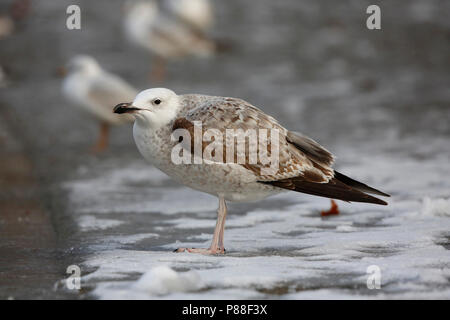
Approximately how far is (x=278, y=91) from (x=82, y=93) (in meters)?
3.74

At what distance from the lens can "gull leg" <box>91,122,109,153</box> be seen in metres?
10.5

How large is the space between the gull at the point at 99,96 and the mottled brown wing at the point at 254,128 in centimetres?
500

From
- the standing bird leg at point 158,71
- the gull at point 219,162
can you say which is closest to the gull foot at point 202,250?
the gull at point 219,162

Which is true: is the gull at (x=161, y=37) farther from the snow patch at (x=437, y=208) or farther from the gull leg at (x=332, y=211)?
the snow patch at (x=437, y=208)

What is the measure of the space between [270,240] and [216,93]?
22.7 ft

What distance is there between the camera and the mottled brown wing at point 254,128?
5.39m

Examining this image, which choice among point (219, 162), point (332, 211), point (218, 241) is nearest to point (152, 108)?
point (219, 162)

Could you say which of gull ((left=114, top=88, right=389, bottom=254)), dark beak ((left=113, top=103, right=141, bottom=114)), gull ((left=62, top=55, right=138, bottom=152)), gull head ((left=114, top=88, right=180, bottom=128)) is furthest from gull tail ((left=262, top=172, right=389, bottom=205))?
gull ((left=62, top=55, right=138, bottom=152))

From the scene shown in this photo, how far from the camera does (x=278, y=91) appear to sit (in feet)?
42.6

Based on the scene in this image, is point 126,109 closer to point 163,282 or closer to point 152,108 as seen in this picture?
point 152,108

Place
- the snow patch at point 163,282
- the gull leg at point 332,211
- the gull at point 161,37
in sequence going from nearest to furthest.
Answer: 1. the snow patch at point 163,282
2. the gull leg at point 332,211
3. the gull at point 161,37

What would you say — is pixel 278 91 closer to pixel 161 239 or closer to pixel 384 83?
pixel 384 83

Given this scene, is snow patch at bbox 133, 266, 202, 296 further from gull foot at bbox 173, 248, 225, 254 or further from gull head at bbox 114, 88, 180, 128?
gull head at bbox 114, 88, 180, 128
